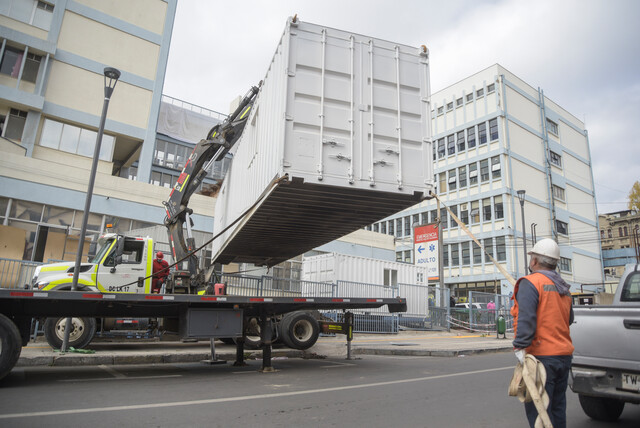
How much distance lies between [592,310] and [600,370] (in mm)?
577

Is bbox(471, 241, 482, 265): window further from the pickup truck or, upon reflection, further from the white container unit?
the pickup truck

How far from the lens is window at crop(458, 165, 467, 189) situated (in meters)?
45.1

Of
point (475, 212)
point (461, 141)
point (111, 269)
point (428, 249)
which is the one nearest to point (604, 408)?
point (111, 269)

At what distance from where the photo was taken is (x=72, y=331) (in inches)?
389

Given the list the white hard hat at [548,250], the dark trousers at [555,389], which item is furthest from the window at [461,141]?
the dark trousers at [555,389]

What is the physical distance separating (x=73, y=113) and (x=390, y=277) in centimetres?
1879

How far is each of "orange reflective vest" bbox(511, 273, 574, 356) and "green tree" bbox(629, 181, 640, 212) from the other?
3092 inches

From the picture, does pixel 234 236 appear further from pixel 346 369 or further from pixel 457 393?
pixel 457 393

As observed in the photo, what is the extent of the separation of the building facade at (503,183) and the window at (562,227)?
4.1 inches

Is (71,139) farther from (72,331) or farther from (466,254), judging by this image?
(466,254)

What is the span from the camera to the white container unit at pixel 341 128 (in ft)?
24.0

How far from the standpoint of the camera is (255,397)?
5.73m

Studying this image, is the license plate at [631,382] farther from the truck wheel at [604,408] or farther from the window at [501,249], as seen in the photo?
the window at [501,249]

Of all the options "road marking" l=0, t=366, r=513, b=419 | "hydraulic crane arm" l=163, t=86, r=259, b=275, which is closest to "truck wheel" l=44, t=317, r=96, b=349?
"hydraulic crane arm" l=163, t=86, r=259, b=275
